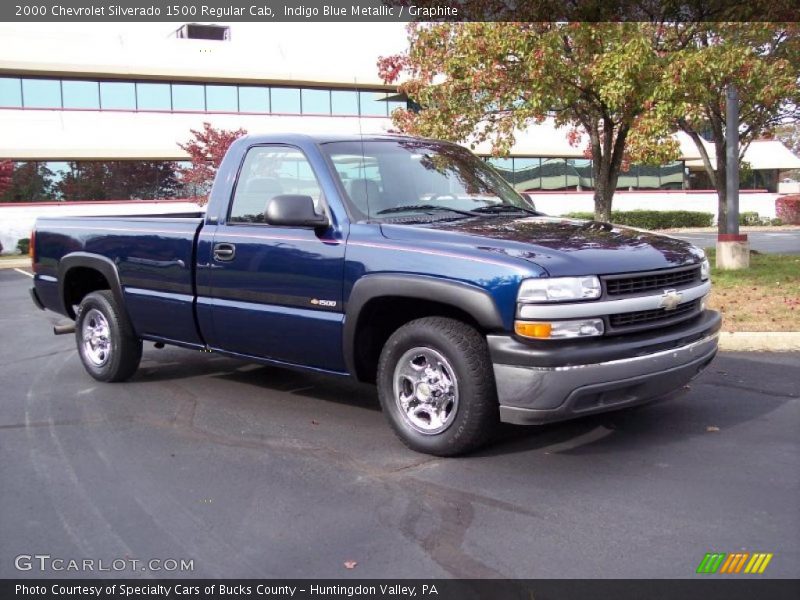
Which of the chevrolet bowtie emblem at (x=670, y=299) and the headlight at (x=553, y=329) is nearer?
the headlight at (x=553, y=329)

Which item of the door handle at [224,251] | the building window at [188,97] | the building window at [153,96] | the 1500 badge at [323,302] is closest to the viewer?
the 1500 badge at [323,302]

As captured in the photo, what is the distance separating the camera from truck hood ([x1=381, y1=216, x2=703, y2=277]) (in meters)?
4.41

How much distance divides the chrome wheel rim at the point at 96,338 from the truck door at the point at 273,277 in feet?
4.84

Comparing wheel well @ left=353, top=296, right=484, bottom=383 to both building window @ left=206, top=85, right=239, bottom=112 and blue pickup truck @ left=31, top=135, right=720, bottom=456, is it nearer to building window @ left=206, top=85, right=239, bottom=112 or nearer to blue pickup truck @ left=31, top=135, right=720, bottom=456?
blue pickup truck @ left=31, top=135, right=720, bottom=456

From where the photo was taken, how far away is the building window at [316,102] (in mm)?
33812

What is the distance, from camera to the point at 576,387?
4.28 m

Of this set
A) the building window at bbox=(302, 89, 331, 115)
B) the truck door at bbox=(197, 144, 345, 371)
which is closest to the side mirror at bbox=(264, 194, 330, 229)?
the truck door at bbox=(197, 144, 345, 371)

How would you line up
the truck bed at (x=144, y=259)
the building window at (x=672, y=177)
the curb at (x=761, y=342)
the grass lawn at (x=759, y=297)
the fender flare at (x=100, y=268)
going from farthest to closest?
the building window at (x=672, y=177)
the grass lawn at (x=759, y=297)
the curb at (x=761, y=342)
the fender flare at (x=100, y=268)
the truck bed at (x=144, y=259)

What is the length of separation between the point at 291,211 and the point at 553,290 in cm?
175

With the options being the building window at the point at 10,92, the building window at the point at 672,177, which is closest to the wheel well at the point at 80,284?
the building window at the point at 10,92

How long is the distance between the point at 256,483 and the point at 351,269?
1.41 meters

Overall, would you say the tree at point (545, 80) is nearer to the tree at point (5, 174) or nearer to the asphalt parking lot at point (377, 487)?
the asphalt parking lot at point (377, 487)
